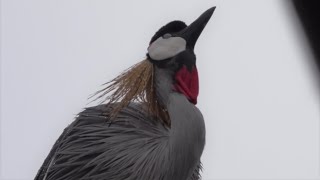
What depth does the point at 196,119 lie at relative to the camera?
1.57 metres

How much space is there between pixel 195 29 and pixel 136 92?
315 millimetres

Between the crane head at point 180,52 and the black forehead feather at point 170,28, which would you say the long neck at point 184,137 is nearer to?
the crane head at point 180,52

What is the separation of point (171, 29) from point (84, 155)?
0.55m

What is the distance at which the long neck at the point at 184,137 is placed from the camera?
153 cm

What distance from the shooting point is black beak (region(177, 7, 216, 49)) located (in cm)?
179

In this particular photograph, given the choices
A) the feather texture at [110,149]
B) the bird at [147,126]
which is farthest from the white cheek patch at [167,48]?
the feather texture at [110,149]

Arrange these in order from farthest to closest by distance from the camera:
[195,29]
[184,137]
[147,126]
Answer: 1. [195,29]
2. [147,126]
3. [184,137]

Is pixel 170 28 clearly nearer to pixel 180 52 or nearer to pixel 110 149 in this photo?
pixel 180 52

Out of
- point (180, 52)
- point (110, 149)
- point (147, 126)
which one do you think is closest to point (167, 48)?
point (180, 52)

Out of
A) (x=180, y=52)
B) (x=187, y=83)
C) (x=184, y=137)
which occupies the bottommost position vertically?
(x=184, y=137)

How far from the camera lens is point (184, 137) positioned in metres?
1.53

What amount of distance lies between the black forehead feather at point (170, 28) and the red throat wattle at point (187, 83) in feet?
0.58

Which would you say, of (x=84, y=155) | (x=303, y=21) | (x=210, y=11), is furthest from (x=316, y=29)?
(x=210, y=11)

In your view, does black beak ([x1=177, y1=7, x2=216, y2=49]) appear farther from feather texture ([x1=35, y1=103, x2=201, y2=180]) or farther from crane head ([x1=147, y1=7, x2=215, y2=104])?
feather texture ([x1=35, y1=103, x2=201, y2=180])
